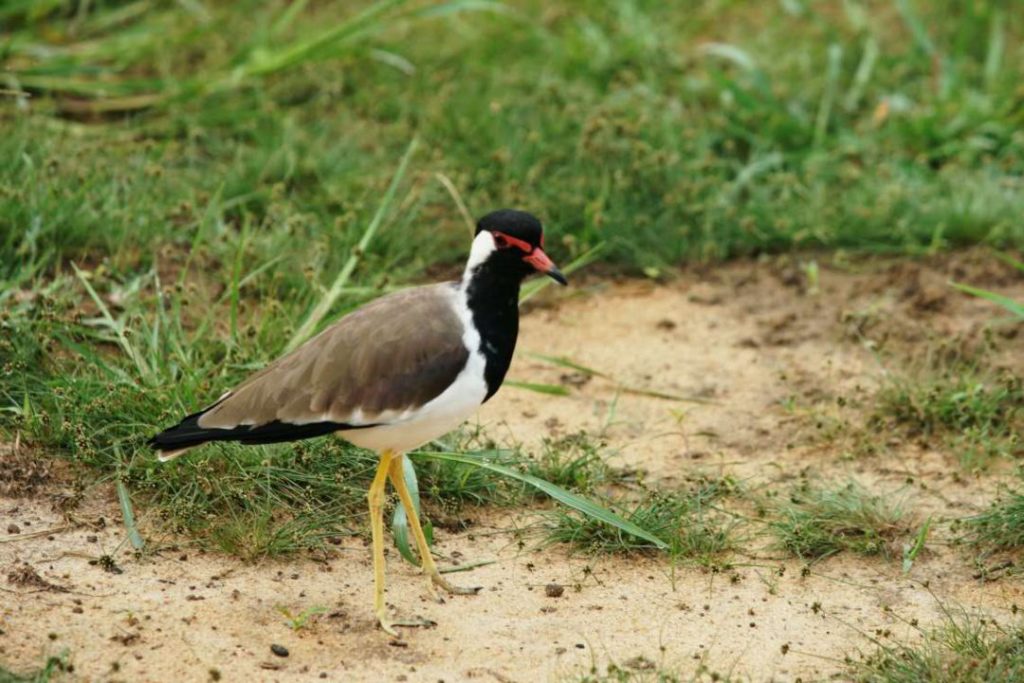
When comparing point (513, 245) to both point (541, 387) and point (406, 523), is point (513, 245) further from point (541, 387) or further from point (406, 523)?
point (541, 387)

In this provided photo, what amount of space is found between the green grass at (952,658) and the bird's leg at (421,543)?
1.27 metres

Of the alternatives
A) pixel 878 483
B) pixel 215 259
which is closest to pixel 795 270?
pixel 878 483

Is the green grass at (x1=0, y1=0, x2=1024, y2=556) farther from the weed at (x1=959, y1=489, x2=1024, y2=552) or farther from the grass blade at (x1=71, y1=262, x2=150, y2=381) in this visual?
the weed at (x1=959, y1=489, x2=1024, y2=552)

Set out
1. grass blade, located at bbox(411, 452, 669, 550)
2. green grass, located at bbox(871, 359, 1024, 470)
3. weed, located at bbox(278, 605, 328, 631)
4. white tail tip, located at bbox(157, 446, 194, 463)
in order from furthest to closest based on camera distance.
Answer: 1. green grass, located at bbox(871, 359, 1024, 470)
2. grass blade, located at bbox(411, 452, 669, 550)
3. white tail tip, located at bbox(157, 446, 194, 463)
4. weed, located at bbox(278, 605, 328, 631)

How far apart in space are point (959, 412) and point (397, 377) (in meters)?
2.37

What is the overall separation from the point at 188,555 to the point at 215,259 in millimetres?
1869

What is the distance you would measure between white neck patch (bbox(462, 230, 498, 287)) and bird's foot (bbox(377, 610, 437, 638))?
3.45 ft

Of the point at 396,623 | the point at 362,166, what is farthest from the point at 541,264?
the point at 362,166

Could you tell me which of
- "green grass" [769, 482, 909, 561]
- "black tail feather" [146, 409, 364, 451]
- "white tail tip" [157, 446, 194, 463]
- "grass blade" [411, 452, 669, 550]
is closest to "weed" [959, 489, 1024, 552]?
"green grass" [769, 482, 909, 561]

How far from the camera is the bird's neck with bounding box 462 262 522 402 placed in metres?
4.64

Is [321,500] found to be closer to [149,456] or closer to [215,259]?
[149,456]

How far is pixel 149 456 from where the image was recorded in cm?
506

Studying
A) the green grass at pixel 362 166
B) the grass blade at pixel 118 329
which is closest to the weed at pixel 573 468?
the green grass at pixel 362 166

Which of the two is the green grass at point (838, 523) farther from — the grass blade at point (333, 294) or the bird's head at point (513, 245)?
the grass blade at point (333, 294)
